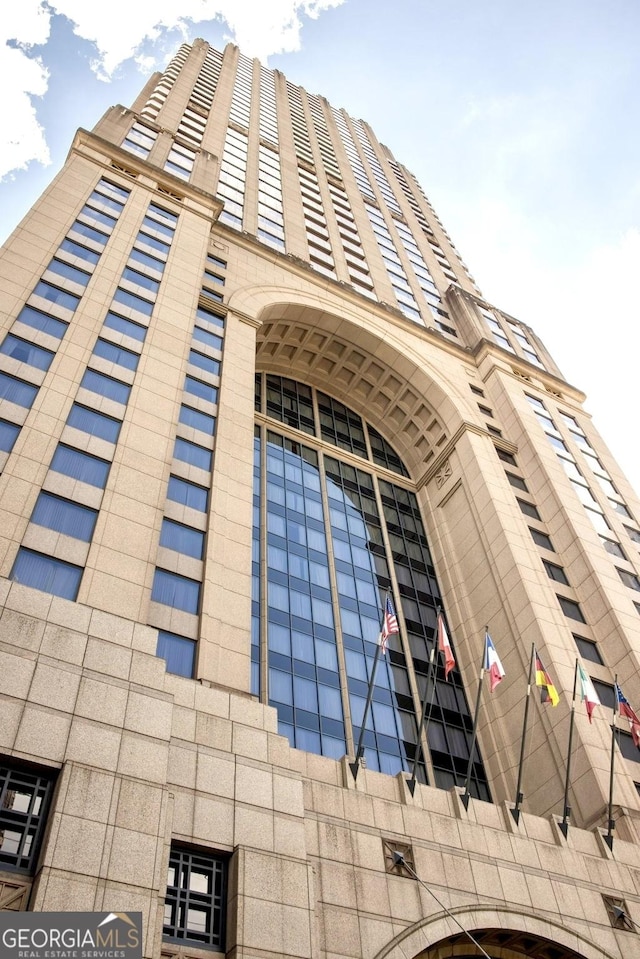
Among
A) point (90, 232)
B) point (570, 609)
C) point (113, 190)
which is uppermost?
point (113, 190)

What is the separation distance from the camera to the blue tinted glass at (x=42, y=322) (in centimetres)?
2933

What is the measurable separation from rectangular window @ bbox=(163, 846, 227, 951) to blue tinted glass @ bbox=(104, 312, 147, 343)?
21171 millimetres

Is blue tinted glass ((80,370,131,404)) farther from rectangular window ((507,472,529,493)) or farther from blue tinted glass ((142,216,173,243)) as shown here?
rectangular window ((507,472,529,493))

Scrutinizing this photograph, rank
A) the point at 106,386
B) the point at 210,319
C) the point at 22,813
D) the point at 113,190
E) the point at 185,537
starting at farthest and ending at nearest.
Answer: the point at 113,190
the point at 210,319
the point at 106,386
the point at 185,537
the point at 22,813

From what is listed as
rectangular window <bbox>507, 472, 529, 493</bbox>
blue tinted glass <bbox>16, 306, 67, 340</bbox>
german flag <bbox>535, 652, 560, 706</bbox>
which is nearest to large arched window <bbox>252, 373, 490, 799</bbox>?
german flag <bbox>535, 652, 560, 706</bbox>

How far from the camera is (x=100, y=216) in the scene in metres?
39.7

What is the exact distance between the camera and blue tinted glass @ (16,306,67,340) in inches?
1155

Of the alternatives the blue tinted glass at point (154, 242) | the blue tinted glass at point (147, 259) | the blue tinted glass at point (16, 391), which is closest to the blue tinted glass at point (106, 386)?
the blue tinted glass at point (16, 391)

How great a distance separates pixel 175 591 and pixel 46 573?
433 cm

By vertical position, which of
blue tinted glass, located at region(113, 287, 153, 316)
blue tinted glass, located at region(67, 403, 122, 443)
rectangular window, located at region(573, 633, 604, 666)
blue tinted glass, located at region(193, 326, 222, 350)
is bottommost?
rectangular window, located at region(573, 633, 604, 666)

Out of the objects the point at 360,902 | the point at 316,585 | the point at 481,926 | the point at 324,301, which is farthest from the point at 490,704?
the point at 324,301

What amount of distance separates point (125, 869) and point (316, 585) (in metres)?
21.3

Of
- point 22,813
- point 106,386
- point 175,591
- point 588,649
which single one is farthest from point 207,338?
point 22,813

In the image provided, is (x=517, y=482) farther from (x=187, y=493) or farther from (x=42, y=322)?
(x=42, y=322)
